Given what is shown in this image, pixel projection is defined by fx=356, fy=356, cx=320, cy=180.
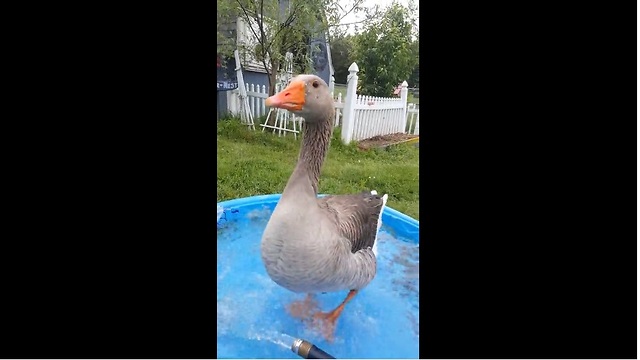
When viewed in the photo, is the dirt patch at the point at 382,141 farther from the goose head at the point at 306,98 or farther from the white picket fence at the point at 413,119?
the goose head at the point at 306,98

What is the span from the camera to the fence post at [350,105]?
4.79ft

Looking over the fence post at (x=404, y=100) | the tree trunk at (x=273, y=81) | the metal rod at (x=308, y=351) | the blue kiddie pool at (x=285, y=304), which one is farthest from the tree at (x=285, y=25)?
the metal rod at (x=308, y=351)

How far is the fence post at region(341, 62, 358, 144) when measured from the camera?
1.46 m

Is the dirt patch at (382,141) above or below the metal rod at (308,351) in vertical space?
above

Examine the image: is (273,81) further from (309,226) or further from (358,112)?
(309,226)

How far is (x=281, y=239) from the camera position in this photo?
1.20 m

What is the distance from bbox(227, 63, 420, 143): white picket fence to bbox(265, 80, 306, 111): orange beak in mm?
201

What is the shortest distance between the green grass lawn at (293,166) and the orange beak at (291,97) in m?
0.29

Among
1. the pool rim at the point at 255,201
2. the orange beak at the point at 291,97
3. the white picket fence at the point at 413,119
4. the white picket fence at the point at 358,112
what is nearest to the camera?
the orange beak at the point at 291,97

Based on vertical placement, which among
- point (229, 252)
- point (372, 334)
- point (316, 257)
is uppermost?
point (316, 257)

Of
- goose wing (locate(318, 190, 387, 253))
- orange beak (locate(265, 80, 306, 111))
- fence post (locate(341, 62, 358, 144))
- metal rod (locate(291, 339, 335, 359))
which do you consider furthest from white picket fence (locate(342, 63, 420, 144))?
metal rod (locate(291, 339, 335, 359))
